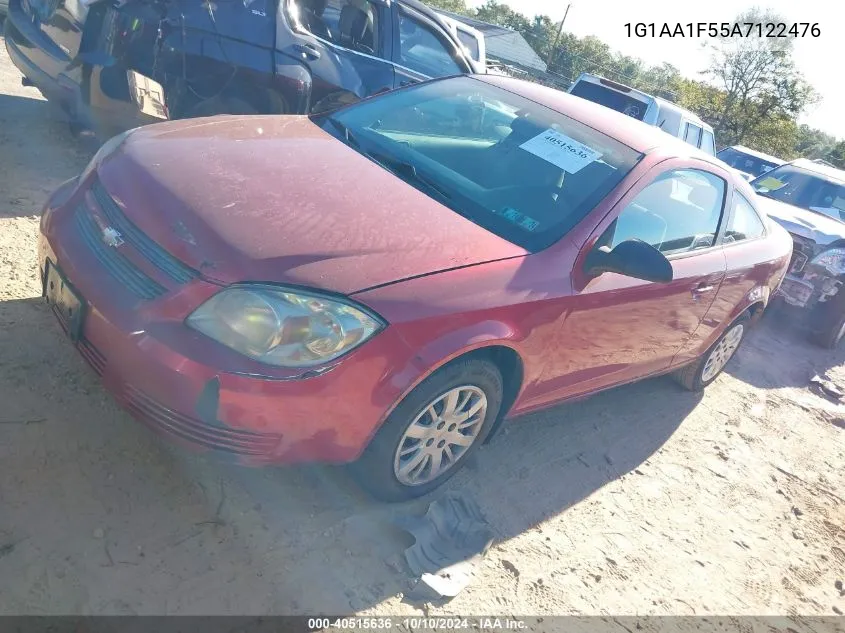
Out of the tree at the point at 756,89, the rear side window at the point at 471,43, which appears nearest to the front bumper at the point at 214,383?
the rear side window at the point at 471,43

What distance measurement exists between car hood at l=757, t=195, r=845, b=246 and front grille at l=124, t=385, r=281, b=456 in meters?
5.52

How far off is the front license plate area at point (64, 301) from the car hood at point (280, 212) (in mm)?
343

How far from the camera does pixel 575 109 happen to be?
3.66 metres

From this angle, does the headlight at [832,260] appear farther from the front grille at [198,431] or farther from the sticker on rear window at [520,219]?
the front grille at [198,431]

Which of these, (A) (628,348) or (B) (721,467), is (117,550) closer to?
(A) (628,348)

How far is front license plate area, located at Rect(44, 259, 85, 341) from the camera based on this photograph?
238 centimetres

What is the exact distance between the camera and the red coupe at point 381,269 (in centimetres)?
220

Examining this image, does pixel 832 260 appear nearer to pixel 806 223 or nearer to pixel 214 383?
pixel 806 223

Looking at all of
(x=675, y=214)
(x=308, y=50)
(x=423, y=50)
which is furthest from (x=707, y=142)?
(x=675, y=214)

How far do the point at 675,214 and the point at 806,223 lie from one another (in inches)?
166

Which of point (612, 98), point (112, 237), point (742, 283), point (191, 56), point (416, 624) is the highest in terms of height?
point (612, 98)

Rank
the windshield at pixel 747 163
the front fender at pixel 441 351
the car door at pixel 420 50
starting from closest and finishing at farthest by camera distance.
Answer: the front fender at pixel 441 351, the car door at pixel 420 50, the windshield at pixel 747 163

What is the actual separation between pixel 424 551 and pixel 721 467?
2.37 m

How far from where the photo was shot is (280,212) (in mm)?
2492
